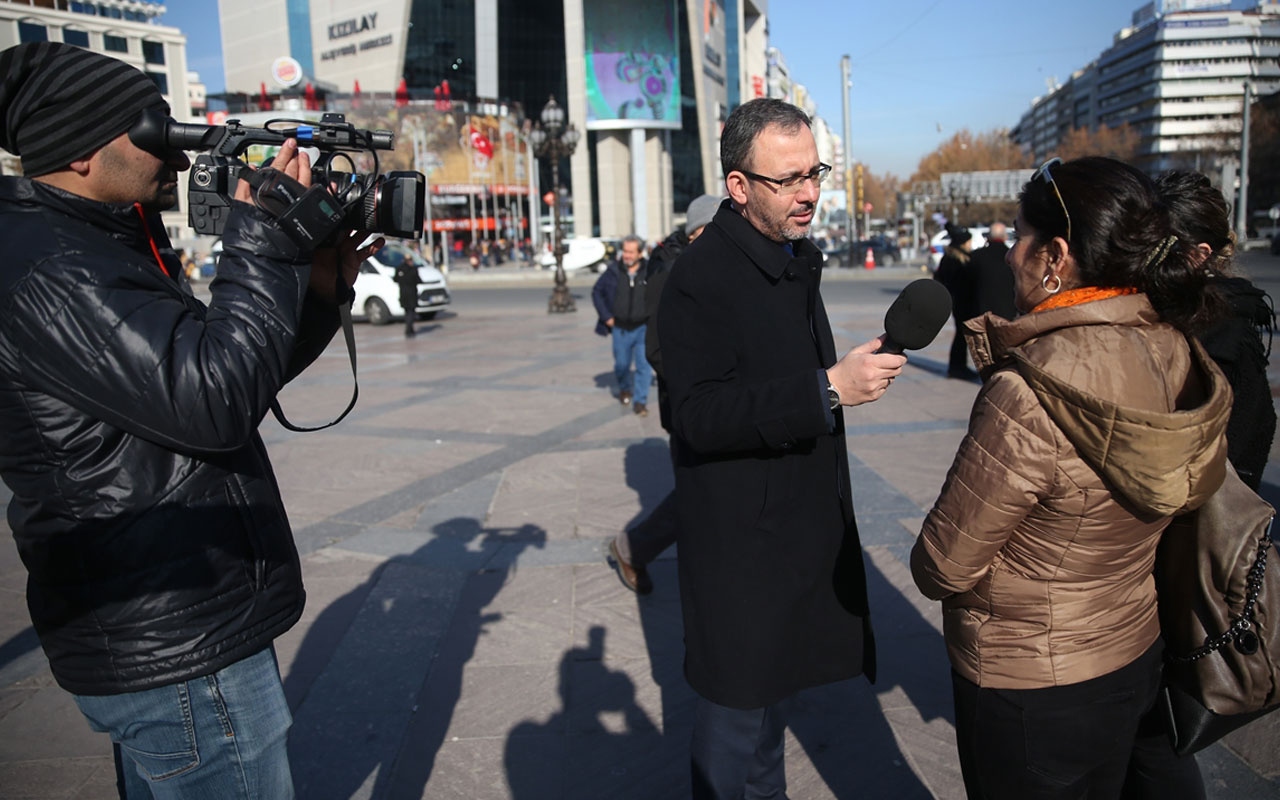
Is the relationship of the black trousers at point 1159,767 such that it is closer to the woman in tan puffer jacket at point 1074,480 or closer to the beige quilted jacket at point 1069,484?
the woman in tan puffer jacket at point 1074,480

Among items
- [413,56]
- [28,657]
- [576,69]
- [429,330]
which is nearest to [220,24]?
[413,56]

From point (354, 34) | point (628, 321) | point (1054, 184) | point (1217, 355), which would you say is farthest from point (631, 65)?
point (1054, 184)

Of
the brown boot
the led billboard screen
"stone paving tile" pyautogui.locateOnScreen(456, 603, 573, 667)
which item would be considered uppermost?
the led billboard screen

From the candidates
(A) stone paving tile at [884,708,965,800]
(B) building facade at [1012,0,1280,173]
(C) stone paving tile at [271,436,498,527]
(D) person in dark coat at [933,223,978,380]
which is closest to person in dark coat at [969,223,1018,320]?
(D) person in dark coat at [933,223,978,380]

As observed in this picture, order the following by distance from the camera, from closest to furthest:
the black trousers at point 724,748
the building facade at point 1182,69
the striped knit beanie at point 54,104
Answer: the striped knit beanie at point 54,104
the black trousers at point 724,748
the building facade at point 1182,69

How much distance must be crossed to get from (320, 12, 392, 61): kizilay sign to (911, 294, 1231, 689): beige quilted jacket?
73.9 meters

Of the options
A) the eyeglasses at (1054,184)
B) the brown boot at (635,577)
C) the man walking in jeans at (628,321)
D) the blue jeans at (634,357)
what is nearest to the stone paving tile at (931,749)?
the brown boot at (635,577)

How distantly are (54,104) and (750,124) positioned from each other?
154cm

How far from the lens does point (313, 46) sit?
73.4 m

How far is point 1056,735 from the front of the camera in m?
1.76

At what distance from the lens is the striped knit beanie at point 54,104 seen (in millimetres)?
1515

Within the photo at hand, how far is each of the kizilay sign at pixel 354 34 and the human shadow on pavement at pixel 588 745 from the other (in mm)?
72544

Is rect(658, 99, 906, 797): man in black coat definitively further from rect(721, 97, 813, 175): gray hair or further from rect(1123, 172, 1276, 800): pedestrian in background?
rect(1123, 172, 1276, 800): pedestrian in background

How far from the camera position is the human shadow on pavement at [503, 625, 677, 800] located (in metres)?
2.83
